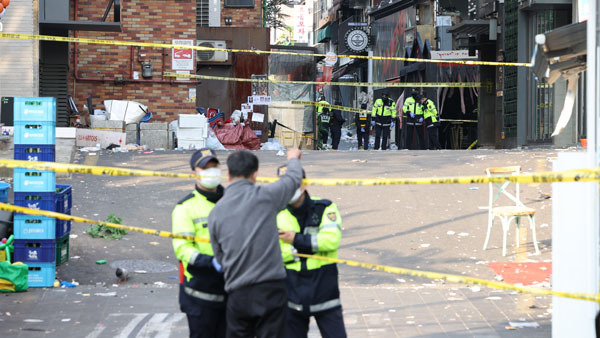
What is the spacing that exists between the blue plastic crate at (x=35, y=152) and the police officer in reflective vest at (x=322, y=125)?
21.6 m

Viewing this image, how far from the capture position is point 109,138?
2150 cm

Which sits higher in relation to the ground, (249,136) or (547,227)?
(249,136)

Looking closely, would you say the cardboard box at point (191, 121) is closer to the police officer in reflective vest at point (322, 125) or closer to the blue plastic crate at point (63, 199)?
the police officer in reflective vest at point (322, 125)

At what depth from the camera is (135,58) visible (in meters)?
24.9

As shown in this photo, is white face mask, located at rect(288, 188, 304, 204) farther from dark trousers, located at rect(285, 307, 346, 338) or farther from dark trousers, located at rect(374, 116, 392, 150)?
dark trousers, located at rect(374, 116, 392, 150)

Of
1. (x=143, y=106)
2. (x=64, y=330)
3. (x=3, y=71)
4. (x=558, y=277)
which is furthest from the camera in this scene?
(x=143, y=106)

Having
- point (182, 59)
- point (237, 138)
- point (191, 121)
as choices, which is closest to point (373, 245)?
point (191, 121)

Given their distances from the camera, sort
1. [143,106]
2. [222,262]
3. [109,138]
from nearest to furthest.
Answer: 1. [222,262]
2. [109,138]
3. [143,106]

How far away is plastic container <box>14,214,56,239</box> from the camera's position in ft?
32.3

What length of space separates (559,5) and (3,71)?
14.2m

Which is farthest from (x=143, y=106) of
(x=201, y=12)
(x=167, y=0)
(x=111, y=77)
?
(x=201, y=12)

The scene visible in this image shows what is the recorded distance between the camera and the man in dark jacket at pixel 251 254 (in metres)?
5.04

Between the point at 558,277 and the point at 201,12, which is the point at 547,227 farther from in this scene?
the point at 201,12

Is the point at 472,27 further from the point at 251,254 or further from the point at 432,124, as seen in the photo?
the point at 251,254
